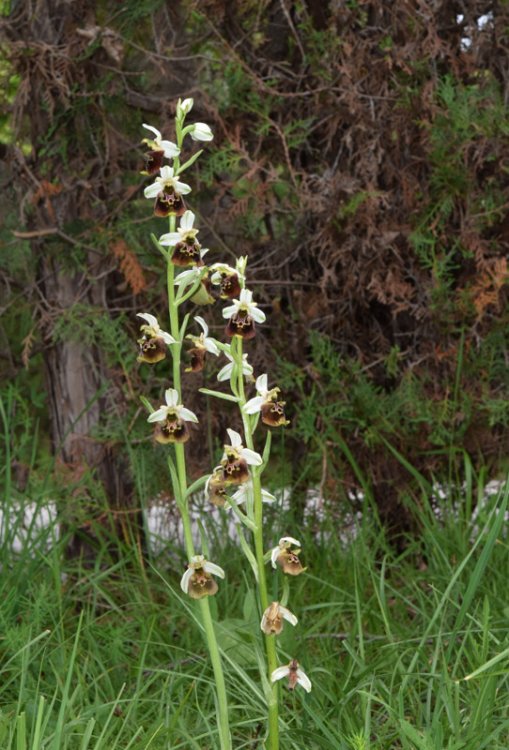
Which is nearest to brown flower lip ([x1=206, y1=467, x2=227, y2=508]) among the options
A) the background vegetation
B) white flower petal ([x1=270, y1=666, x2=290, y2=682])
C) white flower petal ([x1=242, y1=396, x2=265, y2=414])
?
white flower petal ([x1=242, y1=396, x2=265, y2=414])

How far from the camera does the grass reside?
89.9 inches

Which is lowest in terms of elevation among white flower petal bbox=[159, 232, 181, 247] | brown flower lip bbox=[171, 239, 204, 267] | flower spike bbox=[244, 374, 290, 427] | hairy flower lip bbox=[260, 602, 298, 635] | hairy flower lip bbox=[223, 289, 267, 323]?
hairy flower lip bbox=[260, 602, 298, 635]

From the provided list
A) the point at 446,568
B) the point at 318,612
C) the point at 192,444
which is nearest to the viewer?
the point at 446,568

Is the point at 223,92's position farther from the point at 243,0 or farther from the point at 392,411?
the point at 392,411

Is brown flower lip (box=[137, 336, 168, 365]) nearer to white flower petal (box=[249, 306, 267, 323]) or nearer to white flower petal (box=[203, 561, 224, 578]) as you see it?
white flower petal (box=[249, 306, 267, 323])

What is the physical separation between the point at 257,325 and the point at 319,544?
845 millimetres

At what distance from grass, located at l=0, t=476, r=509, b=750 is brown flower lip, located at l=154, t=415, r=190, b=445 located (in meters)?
0.35

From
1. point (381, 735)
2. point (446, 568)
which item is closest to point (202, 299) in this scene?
point (381, 735)

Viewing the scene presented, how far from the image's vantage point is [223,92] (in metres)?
3.92

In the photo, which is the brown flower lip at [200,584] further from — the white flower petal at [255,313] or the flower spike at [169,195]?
the flower spike at [169,195]

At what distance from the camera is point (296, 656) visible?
281 cm

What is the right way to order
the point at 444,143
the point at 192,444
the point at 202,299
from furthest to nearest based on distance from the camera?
the point at 192,444
the point at 444,143
the point at 202,299

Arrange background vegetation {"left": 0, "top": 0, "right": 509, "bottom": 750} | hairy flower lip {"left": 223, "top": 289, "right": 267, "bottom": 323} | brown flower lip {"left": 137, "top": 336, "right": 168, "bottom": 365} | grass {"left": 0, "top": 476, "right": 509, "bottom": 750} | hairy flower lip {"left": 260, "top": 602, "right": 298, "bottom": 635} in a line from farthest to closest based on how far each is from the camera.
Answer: background vegetation {"left": 0, "top": 0, "right": 509, "bottom": 750} < grass {"left": 0, "top": 476, "right": 509, "bottom": 750} < brown flower lip {"left": 137, "top": 336, "right": 168, "bottom": 365} < hairy flower lip {"left": 223, "top": 289, "right": 267, "bottom": 323} < hairy flower lip {"left": 260, "top": 602, "right": 298, "bottom": 635}

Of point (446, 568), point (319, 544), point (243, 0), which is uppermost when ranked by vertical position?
point (243, 0)
